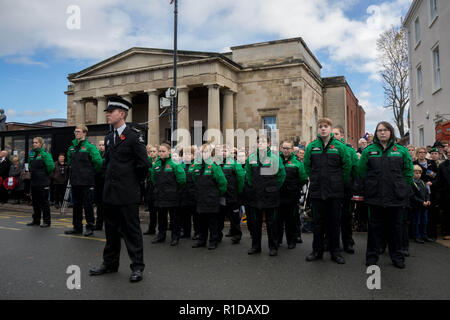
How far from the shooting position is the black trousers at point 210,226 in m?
6.66

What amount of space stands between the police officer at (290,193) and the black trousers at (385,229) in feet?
5.19

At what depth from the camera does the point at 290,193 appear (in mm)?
6684

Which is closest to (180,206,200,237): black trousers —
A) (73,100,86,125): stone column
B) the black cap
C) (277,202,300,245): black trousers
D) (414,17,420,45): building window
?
(277,202,300,245): black trousers

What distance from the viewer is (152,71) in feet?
96.6

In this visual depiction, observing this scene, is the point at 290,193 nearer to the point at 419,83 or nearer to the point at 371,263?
the point at 371,263

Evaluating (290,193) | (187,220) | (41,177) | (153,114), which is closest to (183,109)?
(153,114)

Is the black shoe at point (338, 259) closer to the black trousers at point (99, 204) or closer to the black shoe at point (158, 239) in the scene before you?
the black shoe at point (158, 239)

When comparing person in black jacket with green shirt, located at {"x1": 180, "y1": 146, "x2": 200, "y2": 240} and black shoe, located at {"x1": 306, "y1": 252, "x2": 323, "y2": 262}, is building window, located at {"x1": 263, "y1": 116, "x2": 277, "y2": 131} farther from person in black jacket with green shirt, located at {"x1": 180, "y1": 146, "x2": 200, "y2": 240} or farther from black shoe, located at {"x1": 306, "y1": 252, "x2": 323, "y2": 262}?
black shoe, located at {"x1": 306, "y1": 252, "x2": 323, "y2": 262}

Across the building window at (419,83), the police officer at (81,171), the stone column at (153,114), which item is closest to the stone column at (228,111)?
the stone column at (153,114)

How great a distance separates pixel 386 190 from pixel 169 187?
12.9 ft

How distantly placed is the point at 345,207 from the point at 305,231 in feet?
6.54
